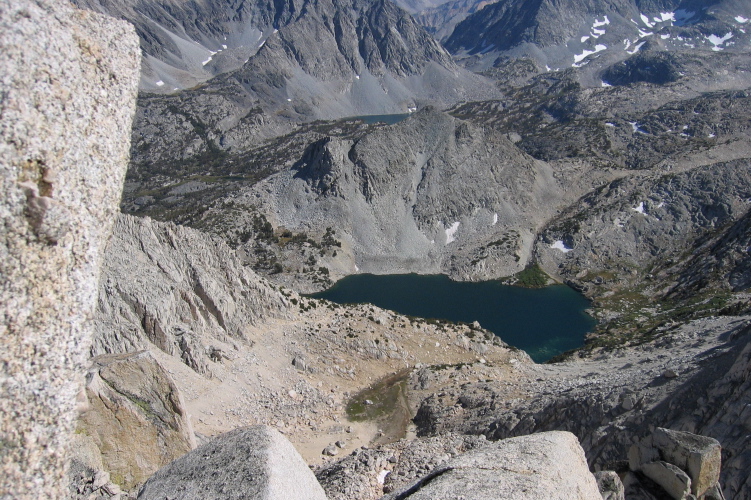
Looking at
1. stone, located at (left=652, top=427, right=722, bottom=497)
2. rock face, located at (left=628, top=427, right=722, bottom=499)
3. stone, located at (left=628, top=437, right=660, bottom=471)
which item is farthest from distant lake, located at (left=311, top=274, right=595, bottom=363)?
stone, located at (left=652, top=427, right=722, bottom=497)

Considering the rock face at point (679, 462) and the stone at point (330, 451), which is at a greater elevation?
the rock face at point (679, 462)

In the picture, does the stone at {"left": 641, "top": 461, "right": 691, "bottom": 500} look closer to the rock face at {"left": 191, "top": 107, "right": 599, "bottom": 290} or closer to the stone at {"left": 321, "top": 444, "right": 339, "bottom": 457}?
the stone at {"left": 321, "top": 444, "right": 339, "bottom": 457}

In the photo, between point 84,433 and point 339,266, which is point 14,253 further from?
point 339,266

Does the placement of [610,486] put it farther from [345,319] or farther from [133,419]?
[345,319]

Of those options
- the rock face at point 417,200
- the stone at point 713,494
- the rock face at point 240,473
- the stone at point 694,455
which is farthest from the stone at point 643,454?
the rock face at point 417,200

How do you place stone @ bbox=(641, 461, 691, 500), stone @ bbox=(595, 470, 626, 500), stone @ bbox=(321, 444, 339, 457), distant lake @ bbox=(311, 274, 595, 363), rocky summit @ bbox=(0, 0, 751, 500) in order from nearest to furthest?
rocky summit @ bbox=(0, 0, 751, 500) → stone @ bbox=(595, 470, 626, 500) → stone @ bbox=(641, 461, 691, 500) → stone @ bbox=(321, 444, 339, 457) → distant lake @ bbox=(311, 274, 595, 363)

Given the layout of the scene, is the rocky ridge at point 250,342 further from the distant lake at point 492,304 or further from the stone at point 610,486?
the distant lake at point 492,304

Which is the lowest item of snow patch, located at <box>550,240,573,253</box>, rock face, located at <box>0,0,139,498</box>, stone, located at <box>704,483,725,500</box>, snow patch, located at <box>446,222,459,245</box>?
snow patch, located at <box>550,240,573,253</box>
